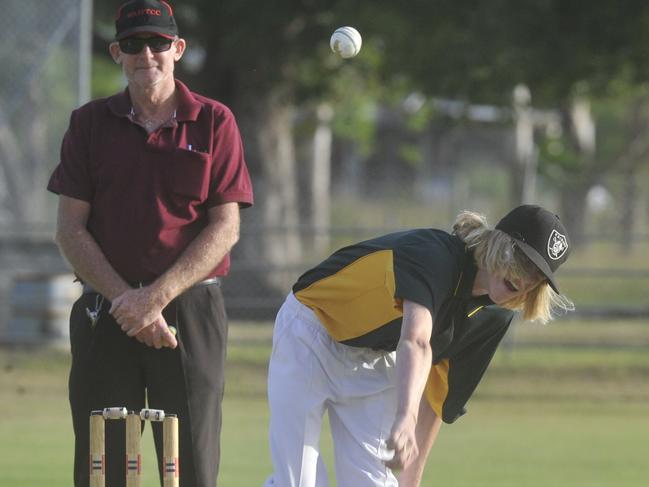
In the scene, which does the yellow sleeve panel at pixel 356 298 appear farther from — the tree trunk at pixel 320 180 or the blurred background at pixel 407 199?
the tree trunk at pixel 320 180

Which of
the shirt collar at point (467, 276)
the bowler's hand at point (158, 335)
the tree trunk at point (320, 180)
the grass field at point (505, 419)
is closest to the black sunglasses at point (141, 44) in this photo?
the bowler's hand at point (158, 335)

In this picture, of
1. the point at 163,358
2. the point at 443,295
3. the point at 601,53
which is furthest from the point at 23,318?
the point at 443,295

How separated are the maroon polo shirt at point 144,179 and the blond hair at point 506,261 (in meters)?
1.01

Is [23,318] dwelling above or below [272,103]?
below

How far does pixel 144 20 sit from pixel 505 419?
6.72 m

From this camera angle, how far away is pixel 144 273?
203 inches

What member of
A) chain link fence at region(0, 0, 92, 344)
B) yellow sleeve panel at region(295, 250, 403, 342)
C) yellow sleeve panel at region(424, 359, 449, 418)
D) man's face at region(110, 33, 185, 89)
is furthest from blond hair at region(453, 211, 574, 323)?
chain link fence at region(0, 0, 92, 344)

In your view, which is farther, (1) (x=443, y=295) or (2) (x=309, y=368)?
(2) (x=309, y=368)

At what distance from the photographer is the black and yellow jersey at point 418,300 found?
4.53 m

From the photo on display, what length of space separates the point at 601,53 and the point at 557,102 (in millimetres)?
2043

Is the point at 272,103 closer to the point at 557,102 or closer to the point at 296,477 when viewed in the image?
the point at 557,102

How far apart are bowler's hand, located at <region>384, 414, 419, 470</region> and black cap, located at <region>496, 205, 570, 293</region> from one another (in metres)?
0.71

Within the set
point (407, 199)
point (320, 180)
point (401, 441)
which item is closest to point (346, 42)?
point (401, 441)

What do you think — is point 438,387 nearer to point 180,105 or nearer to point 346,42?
point 180,105
